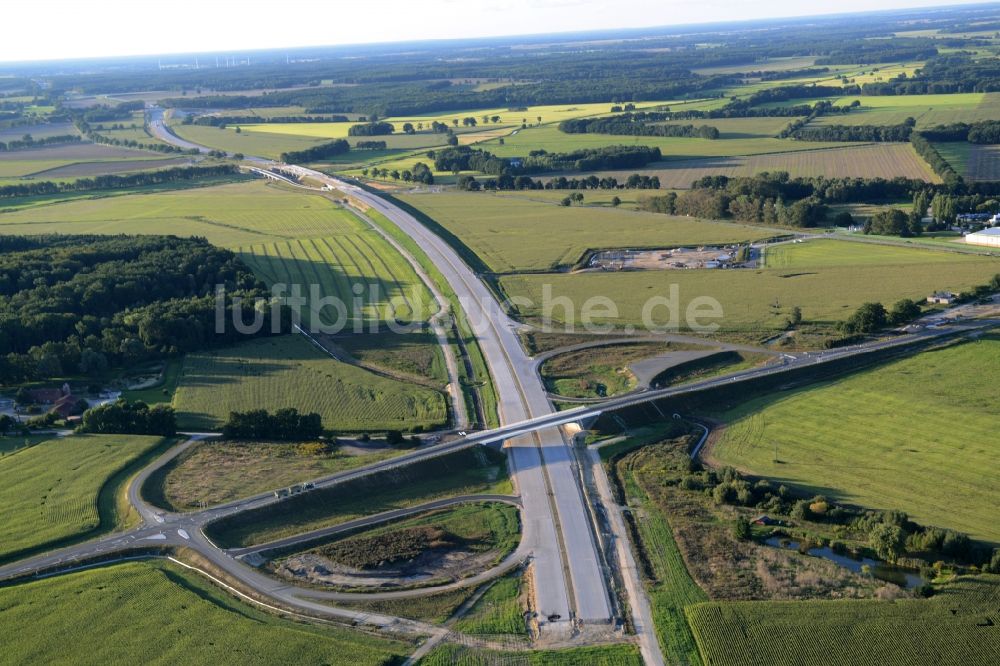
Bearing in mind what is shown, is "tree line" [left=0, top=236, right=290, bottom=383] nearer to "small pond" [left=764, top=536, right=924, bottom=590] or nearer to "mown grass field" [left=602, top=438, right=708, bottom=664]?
"mown grass field" [left=602, top=438, right=708, bottom=664]

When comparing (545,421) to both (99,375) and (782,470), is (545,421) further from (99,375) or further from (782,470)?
(99,375)

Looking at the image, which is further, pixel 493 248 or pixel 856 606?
pixel 493 248

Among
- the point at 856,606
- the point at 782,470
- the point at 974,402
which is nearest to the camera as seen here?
the point at 856,606

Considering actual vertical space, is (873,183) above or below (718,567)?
above

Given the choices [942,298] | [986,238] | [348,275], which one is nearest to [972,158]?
[986,238]

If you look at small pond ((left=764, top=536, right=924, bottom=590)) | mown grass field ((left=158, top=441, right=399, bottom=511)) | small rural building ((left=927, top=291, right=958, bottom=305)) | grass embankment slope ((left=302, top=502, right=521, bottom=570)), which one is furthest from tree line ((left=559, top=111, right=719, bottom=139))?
grass embankment slope ((left=302, top=502, right=521, bottom=570))

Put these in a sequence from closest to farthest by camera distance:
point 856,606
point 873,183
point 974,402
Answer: point 856,606 → point 974,402 → point 873,183

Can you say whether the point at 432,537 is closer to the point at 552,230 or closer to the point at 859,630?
the point at 859,630

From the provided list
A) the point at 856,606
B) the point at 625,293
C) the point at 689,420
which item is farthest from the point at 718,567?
the point at 625,293
